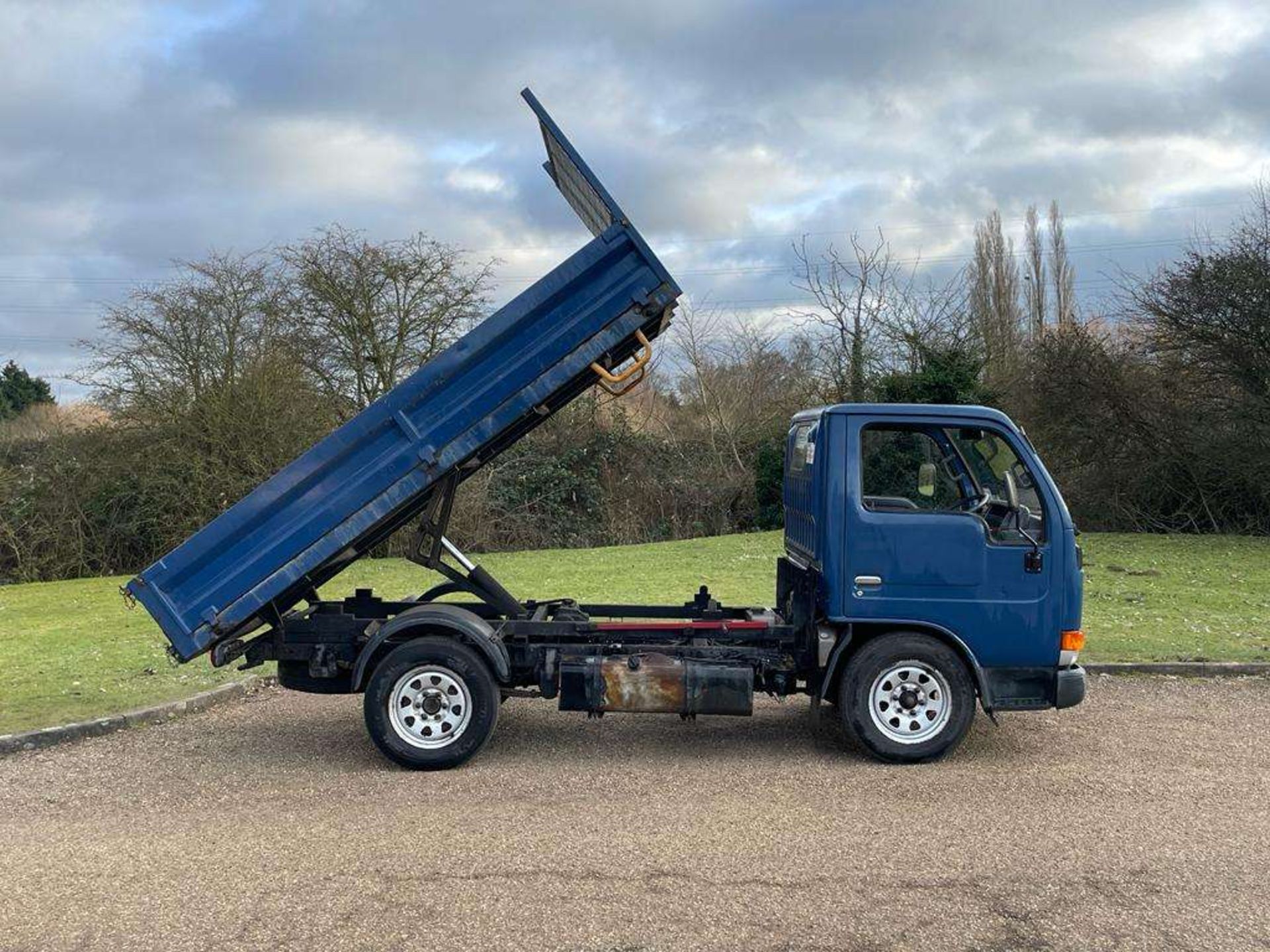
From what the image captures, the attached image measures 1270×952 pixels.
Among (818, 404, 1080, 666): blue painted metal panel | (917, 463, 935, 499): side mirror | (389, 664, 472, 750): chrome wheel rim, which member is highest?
(917, 463, 935, 499): side mirror

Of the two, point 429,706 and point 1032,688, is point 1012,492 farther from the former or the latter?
point 429,706

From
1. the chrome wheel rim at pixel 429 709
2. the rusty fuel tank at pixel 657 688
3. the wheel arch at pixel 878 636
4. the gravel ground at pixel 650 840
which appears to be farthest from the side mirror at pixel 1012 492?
the chrome wheel rim at pixel 429 709

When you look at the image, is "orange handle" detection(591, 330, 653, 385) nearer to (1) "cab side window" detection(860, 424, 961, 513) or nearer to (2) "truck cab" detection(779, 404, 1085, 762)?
(2) "truck cab" detection(779, 404, 1085, 762)

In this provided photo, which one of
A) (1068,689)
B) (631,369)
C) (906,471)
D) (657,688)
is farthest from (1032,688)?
(631,369)

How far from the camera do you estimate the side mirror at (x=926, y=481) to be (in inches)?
264

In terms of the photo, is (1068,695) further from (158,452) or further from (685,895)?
(158,452)

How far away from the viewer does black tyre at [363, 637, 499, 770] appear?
6.28 meters

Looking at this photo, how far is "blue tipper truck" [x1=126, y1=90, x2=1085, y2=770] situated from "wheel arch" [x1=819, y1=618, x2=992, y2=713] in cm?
1

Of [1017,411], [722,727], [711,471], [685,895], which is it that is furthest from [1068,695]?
[711,471]

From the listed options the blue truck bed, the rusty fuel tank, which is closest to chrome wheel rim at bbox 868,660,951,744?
the rusty fuel tank

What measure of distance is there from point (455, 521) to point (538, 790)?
618 inches

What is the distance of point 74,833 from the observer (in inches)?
213

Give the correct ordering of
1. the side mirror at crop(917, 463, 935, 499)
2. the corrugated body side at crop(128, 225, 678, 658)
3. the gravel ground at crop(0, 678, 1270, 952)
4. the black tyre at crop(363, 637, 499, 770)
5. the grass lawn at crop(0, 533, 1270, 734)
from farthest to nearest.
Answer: the grass lawn at crop(0, 533, 1270, 734) → the side mirror at crop(917, 463, 935, 499) → the black tyre at crop(363, 637, 499, 770) → the corrugated body side at crop(128, 225, 678, 658) → the gravel ground at crop(0, 678, 1270, 952)

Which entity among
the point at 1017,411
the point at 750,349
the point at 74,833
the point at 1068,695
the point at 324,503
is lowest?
the point at 74,833
